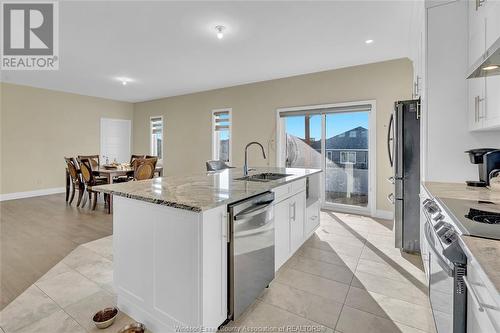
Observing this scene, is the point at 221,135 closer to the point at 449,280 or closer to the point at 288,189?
the point at 288,189

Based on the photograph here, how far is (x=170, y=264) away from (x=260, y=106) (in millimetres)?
4656

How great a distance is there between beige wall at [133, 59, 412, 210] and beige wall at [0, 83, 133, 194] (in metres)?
1.52

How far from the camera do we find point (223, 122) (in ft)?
21.1

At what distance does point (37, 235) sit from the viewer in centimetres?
346

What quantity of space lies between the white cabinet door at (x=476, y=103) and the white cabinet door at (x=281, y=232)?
1658mm

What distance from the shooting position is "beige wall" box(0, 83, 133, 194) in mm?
5782

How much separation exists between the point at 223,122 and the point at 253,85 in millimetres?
1256

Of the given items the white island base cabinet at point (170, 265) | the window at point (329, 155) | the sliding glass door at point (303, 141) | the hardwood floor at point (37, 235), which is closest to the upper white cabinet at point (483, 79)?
the white island base cabinet at point (170, 265)

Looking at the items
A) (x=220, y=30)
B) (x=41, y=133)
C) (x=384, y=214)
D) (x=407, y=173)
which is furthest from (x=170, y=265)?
(x=41, y=133)

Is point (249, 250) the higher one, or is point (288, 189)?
point (288, 189)

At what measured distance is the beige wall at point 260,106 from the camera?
4320 mm

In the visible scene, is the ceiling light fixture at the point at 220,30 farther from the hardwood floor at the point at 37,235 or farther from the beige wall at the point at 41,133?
the beige wall at the point at 41,133

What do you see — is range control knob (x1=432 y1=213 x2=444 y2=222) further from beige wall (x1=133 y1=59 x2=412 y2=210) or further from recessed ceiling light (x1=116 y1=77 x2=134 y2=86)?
recessed ceiling light (x1=116 y1=77 x2=134 y2=86)

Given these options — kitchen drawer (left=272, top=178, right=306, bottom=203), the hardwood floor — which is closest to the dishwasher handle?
kitchen drawer (left=272, top=178, right=306, bottom=203)
